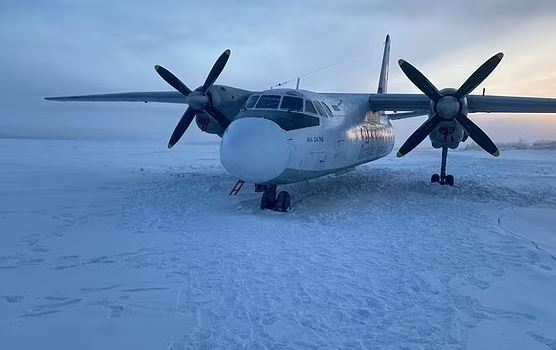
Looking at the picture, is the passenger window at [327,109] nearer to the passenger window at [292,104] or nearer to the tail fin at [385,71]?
the passenger window at [292,104]

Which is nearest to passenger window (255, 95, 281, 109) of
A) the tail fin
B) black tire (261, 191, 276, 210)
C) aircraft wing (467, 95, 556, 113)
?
black tire (261, 191, 276, 210)

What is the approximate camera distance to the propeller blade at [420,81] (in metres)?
13.9

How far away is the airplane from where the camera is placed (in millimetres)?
9766

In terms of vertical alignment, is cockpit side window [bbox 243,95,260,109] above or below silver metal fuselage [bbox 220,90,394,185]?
above

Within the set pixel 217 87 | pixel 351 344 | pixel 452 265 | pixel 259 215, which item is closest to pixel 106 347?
pixel 351 344

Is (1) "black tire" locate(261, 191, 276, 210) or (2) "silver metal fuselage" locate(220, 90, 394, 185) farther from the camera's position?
(1) "black tire" locate(261, 191, 276, 210)

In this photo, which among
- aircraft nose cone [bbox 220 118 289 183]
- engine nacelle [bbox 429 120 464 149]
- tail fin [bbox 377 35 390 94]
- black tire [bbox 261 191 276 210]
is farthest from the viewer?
tail fin [bbox 377 35 390 94]

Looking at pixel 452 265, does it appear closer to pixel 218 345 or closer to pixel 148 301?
pixel 218 345

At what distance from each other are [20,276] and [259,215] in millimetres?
5388

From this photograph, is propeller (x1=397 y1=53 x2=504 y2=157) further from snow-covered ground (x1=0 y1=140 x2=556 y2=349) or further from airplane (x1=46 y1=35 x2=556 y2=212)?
snow-covered ground (x1=0 y1=140 x2=556 y2=349)

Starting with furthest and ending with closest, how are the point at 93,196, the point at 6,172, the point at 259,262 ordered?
the point at 6,172, the point at 93,196, the point at 259,262

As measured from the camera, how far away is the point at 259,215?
32.2 ft

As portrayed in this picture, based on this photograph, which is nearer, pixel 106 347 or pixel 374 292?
pixel 106 347

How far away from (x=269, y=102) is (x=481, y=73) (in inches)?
297
